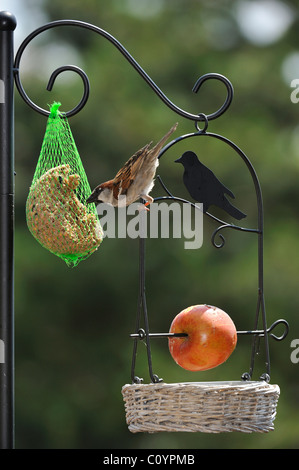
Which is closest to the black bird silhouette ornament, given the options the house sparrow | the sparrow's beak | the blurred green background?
the house sparrow

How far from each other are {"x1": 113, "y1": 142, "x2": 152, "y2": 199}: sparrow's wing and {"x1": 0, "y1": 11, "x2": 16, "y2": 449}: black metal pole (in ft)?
0.99

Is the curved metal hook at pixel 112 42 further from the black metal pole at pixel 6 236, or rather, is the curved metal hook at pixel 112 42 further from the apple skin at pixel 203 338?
the apple skin at pixel 203 338

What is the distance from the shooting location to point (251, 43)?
5.37m

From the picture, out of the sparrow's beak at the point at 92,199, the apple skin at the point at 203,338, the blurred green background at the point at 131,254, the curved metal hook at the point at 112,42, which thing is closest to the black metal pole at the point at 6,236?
the curved metal hook at the point at 112,42

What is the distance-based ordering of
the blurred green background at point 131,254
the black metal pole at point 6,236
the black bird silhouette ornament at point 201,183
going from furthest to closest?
the blurred green background at point 131,254 → the black bird silhouette ornament at point 201,183 → the black metal pole at point 6,236

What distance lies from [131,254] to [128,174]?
2.88 metres

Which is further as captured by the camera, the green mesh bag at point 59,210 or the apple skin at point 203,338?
the green mesh bag at point 59,210

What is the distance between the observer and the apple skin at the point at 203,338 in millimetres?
1836

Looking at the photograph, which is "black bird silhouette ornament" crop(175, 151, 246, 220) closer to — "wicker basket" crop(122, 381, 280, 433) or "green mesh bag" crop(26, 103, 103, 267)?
"green mesh bag" crop(26, 103, 103, 267)

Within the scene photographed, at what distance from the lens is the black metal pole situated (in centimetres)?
162

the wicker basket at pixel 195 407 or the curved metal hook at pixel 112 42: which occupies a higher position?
the curved metal hook at pixel 112 42

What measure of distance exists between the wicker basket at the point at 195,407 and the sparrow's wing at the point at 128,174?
456 millimetres

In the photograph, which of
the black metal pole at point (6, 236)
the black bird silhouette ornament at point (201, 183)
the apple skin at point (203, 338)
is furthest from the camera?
the black bird silhouette ornament at point (201, 183)
